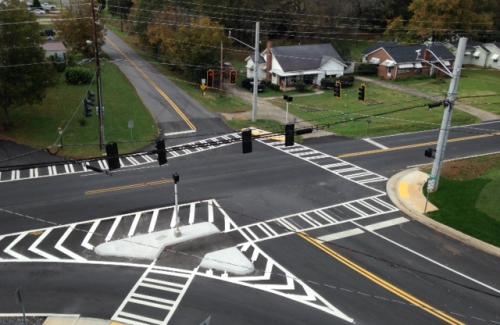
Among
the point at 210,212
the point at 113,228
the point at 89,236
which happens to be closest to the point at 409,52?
the point at 210,212

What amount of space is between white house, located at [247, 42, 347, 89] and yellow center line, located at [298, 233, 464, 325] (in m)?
37.4

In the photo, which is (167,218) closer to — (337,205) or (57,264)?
(57,264)

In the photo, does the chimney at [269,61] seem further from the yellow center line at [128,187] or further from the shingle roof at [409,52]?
the yellow center line at [128,187]

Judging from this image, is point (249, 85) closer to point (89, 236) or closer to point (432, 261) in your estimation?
point (89, 236)

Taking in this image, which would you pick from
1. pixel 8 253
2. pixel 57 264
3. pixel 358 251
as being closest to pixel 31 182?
pixel 8 253

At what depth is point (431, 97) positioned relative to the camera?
55250 millimetres

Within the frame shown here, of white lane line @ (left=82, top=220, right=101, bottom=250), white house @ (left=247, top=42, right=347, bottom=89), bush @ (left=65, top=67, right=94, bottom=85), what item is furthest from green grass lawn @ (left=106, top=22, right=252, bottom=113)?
white lane line @ (left=82, top=220, right=101, bottom=250)

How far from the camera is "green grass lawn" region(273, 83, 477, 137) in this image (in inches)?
1689

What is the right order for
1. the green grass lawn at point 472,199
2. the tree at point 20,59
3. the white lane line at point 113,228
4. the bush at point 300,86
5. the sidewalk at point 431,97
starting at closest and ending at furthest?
1. the white lane line at point 113,228
2. the green grass lawn at point 472,199
3. the tree at point 20,59
4. the sidewalk at point 431,97
5. the bush at point 300,86

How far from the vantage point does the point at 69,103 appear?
152 ft

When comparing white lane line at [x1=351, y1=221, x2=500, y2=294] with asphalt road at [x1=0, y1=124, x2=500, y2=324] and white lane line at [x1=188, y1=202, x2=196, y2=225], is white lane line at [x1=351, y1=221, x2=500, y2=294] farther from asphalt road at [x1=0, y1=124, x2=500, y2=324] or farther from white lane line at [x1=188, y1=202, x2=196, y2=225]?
white lane line at [x1=188, y1=202, x2=196, y2=225]

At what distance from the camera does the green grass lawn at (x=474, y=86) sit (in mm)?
53569

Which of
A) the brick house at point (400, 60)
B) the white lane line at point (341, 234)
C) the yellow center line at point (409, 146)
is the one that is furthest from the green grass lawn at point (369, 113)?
the white lane line at point (341, 234)

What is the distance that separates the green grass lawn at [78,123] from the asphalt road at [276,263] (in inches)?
212
